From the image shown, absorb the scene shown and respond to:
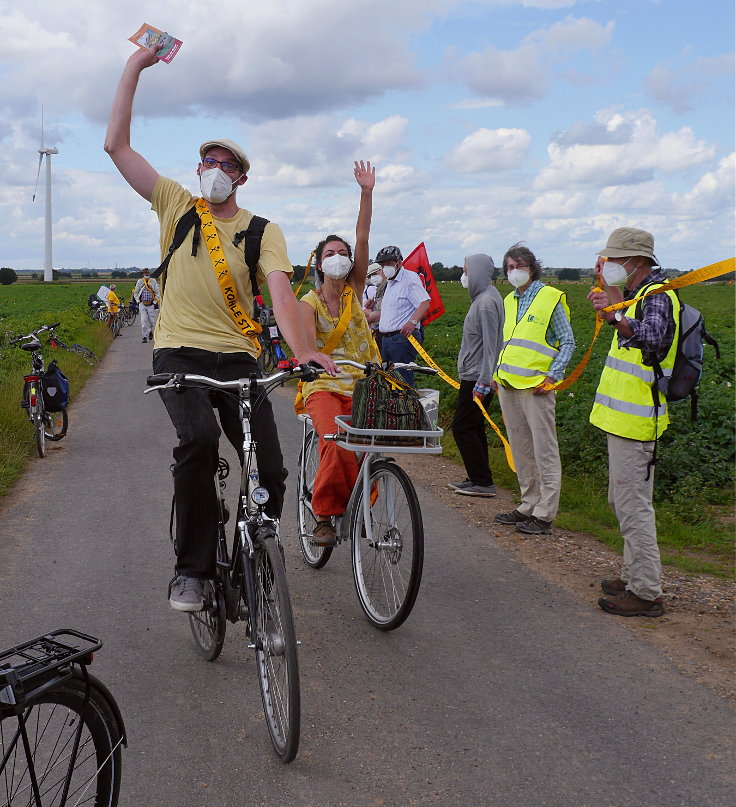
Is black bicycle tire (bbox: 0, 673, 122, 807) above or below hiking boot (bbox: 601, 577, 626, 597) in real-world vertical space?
above


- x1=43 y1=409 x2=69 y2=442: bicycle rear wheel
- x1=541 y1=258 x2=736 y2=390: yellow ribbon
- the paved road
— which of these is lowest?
the paved road

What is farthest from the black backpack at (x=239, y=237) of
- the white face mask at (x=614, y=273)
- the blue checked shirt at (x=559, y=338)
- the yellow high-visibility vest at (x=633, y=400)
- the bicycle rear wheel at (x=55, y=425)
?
the bicycle rear wheel at (x=55, y=425)

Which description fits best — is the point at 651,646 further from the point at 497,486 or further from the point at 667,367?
the point at 497,486

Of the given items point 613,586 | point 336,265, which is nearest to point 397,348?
point 336,265

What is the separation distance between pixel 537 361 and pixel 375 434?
109 inches

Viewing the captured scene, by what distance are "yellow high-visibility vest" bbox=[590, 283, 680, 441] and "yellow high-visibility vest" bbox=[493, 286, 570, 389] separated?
163 cm

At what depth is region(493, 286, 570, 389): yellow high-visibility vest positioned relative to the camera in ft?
22.4

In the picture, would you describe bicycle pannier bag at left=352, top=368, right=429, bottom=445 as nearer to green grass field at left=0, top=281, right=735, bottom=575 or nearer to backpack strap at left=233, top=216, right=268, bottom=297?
backpack strap at left=233, top=216, right=268, bottom=297

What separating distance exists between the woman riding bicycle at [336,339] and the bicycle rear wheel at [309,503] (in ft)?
1.23

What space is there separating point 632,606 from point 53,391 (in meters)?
7.55

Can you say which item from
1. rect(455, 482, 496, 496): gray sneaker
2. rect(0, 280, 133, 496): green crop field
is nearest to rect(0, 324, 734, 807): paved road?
rect(455, 482, 496, 496): gray sneaker

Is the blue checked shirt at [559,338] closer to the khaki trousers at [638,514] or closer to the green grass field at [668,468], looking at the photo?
the green grass field at [668,468]

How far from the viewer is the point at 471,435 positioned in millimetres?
8117

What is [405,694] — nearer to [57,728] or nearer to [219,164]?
[57,728]
